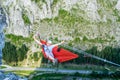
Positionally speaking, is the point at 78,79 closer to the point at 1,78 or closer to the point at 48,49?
the point at 1,78

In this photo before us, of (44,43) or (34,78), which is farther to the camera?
(34,78)

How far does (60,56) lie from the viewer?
158 metres

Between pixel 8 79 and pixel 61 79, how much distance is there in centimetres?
2232

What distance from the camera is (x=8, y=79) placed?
197125mm

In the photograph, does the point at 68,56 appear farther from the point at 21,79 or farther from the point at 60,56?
the point at 21,79

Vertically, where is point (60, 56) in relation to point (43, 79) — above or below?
above

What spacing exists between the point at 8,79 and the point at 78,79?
29.6 meters

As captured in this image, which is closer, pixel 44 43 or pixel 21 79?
pixel 44 43

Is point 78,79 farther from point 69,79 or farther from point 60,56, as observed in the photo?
point 60,56

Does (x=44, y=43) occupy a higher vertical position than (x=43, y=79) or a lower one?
higher

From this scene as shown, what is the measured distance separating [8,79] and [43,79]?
14736mm

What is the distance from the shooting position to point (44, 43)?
160 meters

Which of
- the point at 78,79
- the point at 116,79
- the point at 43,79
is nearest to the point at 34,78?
the point at 43,79

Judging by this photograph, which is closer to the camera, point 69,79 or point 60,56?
point 60,56
